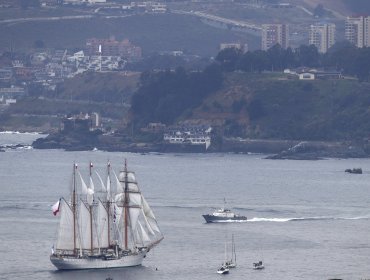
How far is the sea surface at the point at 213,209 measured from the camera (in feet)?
242

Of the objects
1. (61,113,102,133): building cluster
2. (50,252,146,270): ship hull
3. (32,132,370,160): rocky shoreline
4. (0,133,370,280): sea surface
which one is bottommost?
(32,132,370,160): rocky shoreline

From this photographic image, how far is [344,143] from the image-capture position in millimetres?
132875

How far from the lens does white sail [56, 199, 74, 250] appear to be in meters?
74.0

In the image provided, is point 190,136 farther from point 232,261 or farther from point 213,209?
point 232,261

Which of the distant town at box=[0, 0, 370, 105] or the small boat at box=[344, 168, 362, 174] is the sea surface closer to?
the small boat at box=[344, 168, 362, 174]

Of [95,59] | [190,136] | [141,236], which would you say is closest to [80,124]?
[190,136]

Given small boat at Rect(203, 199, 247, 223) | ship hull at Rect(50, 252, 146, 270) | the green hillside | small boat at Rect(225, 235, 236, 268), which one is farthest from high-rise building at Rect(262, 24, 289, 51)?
ship hull at Rect(50, 252, 146, 270)

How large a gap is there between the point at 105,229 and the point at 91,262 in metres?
1.70

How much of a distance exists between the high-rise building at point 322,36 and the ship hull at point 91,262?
363 ft

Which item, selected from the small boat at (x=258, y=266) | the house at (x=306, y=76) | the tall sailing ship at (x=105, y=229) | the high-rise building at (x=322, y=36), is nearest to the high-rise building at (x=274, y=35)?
the high-rise building at (x=322, y=36)

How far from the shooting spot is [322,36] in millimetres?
186250

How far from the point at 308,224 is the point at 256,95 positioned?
182 ft

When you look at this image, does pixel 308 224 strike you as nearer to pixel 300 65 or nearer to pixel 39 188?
pixel 39 188

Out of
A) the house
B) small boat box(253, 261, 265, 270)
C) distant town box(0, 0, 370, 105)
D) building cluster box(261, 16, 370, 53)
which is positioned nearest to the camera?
small boat box(253, 261, 265, 270)
